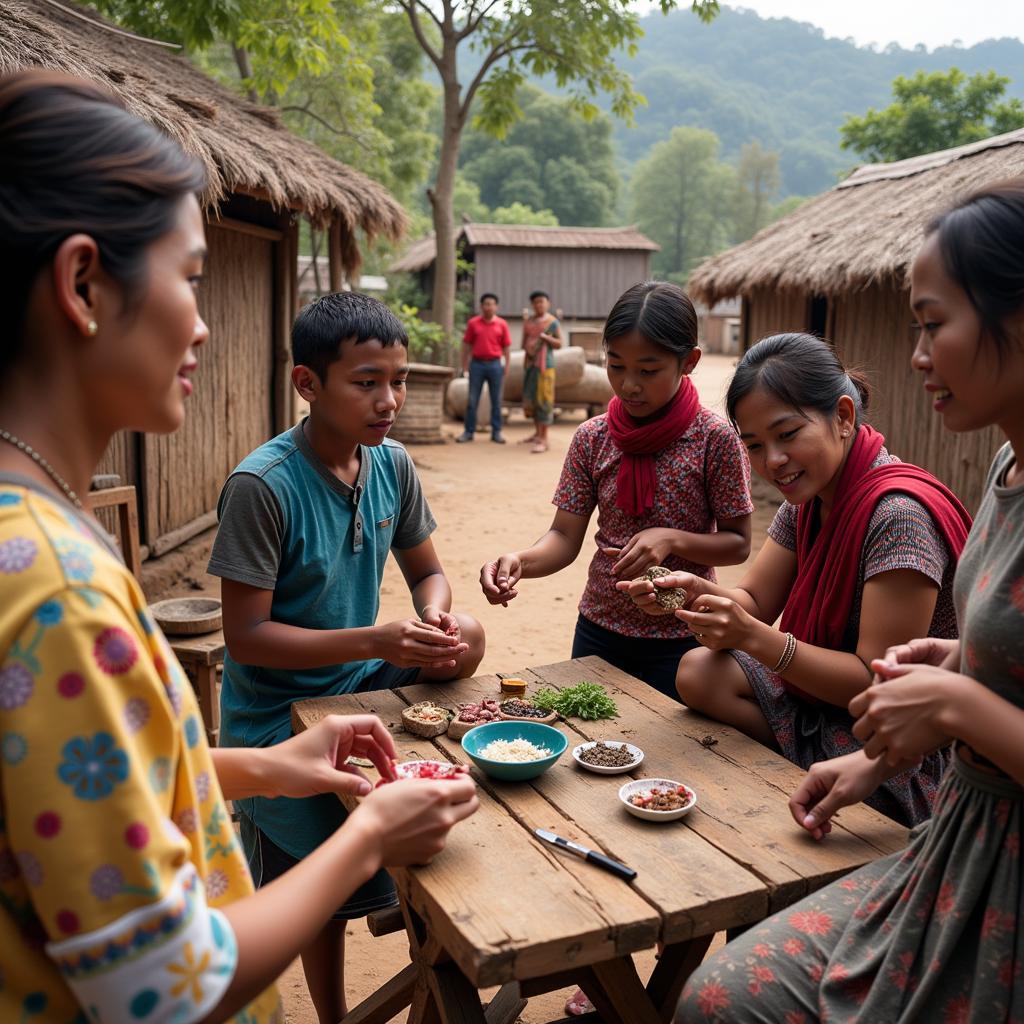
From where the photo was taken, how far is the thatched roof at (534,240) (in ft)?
96.2

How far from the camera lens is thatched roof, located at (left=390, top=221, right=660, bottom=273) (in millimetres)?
29312

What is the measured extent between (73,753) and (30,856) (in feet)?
0.38

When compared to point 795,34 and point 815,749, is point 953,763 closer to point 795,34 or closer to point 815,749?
point 815,749

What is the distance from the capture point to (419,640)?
2.53 m

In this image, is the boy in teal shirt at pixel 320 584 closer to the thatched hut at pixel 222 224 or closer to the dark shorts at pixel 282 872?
the dark shorts at pixel 282 872

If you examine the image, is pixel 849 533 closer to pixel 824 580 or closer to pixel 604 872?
pixel 824 580

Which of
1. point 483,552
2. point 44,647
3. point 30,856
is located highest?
point 44,647

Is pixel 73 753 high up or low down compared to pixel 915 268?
down

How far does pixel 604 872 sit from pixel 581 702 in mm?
800

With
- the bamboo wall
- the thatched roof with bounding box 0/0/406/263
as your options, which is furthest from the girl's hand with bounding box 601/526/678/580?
the bamboo wall

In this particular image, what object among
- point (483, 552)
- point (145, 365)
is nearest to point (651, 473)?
point (145, 365)

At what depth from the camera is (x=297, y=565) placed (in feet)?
8.99

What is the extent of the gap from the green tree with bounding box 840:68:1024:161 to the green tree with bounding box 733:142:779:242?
158 feet

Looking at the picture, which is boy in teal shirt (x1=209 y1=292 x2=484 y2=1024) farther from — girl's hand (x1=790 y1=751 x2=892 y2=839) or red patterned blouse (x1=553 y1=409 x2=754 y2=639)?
girl's hand (x1=790 y1=751 x2=892 y2=839)
